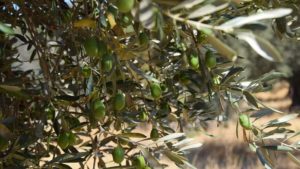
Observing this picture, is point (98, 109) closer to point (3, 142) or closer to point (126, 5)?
point (3, 142)

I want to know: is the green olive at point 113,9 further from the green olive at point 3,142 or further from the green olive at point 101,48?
the green olive at point 3,142

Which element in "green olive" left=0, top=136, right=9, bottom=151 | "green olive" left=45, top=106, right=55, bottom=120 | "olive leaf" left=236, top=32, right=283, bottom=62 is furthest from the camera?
"green olive" left=45, top=106, right=55, bottom=120

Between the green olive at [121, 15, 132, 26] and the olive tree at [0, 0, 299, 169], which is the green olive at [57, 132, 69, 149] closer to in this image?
the olive tree at [0, 0, 299, 169]

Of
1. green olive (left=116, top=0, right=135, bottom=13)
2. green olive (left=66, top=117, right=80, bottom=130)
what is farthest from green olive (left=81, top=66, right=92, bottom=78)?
green olive (left=116, top=0, right=135, bottom=13)

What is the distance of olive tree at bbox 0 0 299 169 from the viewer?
31.6 inches

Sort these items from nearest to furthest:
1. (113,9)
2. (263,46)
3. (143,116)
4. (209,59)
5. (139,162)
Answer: (263,46) < (113,9) < (209,59) < (139,162) < (143,116)

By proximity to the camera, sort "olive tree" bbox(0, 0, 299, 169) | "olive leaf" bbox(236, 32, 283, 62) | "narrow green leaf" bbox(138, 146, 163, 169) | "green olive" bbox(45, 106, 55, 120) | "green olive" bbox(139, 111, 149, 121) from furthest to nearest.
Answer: "green olive" bbox(139, 111, 149, 121) < "green olive" bbox(45, 106, 55, 120) < "narrow green leaf" bbox(138, 146, 163, 169) < "olive tree" bbox(0, 0, 299, 169) < "olive leaf" bbox(236, 32, 283, 62)

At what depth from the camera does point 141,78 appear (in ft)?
4.52

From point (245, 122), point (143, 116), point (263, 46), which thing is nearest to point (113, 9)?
point (263, 46)

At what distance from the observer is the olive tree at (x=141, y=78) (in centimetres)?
80

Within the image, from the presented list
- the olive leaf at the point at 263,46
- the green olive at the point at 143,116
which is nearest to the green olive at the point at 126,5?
the olive leaf at the point at 263,46

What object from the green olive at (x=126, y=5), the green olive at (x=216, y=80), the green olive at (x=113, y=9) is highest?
the green olive at (x=113, y=9)

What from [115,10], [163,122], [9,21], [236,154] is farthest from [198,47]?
[236,154]

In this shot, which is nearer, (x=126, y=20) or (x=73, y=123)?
(x=126, y=20)
